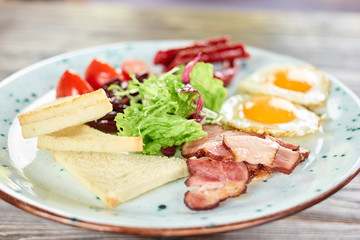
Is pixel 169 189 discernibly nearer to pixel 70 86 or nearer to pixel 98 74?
pixel 70 86

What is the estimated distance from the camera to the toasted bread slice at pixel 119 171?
2.52 meters

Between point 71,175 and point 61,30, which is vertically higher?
point 61,30

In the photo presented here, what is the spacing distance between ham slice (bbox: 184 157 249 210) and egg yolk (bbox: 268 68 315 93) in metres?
1.54

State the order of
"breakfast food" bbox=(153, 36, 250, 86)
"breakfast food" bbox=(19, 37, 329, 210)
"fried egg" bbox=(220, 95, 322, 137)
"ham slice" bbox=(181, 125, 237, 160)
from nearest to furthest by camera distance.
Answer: "breakfast food" bbox=(19, 37, 329, 210) → "ham slice" bbox=(181, 125, 237, 160) → "fried egg" bbox=(220, 95, 322, 137) → "breakfast food" bbox=(153, 36, 250, 86)

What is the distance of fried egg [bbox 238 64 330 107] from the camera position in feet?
12.5

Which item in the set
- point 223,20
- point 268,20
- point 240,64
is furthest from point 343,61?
point 223,20

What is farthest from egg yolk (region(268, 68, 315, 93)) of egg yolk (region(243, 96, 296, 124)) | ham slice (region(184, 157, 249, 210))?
ham slice (region(184, 157, 249, 210))

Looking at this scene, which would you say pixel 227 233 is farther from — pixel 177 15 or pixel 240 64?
pixel 177 15

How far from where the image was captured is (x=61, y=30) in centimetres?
577

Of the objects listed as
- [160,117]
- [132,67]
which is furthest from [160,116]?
[132,67]

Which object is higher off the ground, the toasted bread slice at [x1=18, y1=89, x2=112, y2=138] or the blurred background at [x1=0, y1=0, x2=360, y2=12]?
the toasted bread slice at [x1=18, y1=89, x2=112, y2=138]

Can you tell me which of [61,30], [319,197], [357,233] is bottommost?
[357,233]

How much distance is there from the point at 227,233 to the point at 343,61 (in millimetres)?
3378

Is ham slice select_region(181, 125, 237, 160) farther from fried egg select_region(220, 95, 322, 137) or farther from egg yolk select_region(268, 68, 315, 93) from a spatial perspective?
egg yolk select_region(268, 68, 315, 93)
